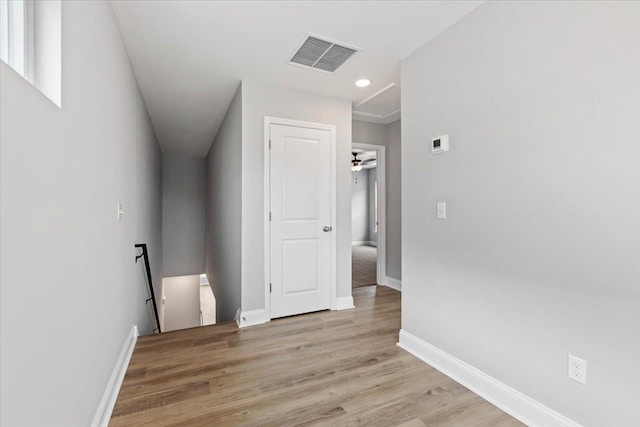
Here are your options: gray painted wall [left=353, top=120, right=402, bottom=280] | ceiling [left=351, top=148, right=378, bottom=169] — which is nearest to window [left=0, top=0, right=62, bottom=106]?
gray painted wall [left=353, top=120, right=402, bottom=280]

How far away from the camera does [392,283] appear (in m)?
4.53

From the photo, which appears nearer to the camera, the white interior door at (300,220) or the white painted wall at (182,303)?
the white interior door at (300,220)

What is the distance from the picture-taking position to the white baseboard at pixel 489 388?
5.20ft

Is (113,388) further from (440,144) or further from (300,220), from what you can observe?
(440,144)

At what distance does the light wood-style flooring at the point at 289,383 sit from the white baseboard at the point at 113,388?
4 cm

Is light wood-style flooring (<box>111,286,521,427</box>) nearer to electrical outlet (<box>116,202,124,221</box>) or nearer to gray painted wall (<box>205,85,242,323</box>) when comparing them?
gray painted wall (<box>205,85,242,323</box>)

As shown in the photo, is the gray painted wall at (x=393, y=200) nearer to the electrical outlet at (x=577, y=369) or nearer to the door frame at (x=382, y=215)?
the door frame at (x=382, y=215)

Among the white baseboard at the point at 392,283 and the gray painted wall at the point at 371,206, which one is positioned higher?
the gray painted wall at the point at 371,206

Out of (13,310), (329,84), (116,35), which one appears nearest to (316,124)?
(329,84)

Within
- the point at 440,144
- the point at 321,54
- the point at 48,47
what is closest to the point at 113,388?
the point at 48,47

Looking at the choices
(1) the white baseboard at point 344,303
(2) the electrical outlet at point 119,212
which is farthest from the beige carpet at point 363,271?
(2) the electrical outlet at point 119,212

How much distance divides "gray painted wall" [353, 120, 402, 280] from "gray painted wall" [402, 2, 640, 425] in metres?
2.13

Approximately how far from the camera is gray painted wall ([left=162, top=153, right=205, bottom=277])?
6.80 meters

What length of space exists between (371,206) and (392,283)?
22.1ft
